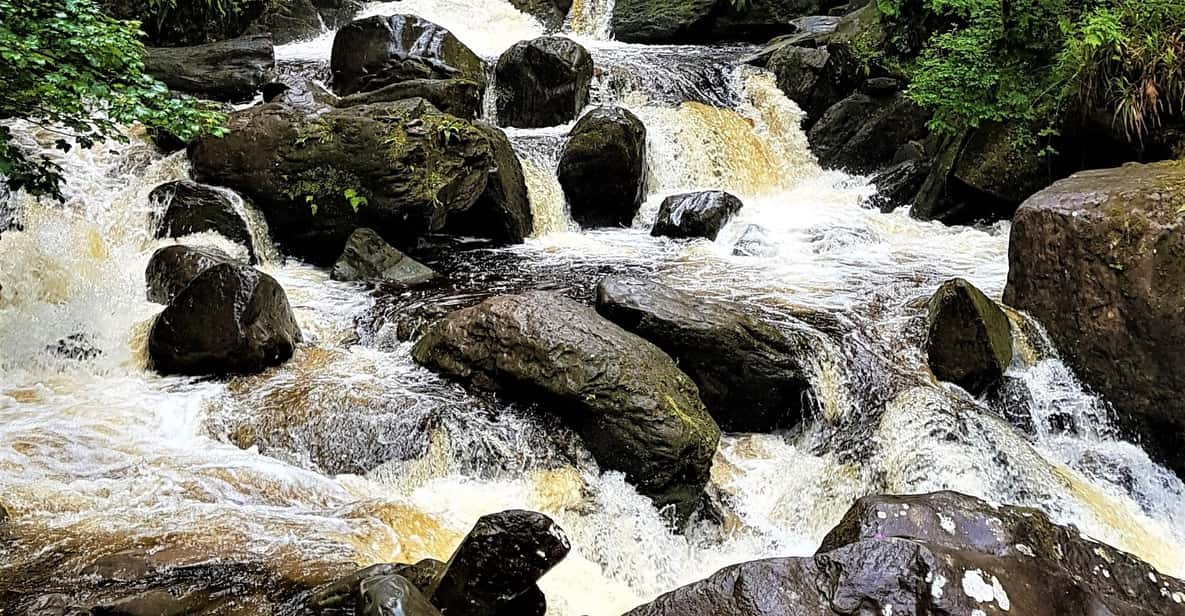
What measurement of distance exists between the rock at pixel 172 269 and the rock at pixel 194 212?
3.56 feet

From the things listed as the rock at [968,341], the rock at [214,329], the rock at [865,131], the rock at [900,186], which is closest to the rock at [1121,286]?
the rock at [968,341]

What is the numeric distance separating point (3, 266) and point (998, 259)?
31.2 feet

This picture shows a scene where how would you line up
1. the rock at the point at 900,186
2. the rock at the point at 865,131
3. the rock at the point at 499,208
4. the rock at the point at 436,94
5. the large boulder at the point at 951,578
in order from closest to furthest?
the large boulder at the point at 951,578 < the rock at the point at 499,208 < the rock at the point at 436,94 < the rock at the point at 900,186 < the rock at the point at 865,131

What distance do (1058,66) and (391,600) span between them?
930 centimetres

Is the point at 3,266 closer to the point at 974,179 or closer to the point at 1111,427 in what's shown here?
the point at 1111,427

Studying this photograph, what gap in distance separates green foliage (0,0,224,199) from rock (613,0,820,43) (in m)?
13.9

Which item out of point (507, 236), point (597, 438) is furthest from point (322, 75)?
point (597, 438)

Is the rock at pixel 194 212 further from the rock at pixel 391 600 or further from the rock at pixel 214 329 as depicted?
the rock at pixel 391 600

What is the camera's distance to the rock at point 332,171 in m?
8.58

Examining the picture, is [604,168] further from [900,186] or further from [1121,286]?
[1121,286]

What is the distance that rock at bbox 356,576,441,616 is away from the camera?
102 inches

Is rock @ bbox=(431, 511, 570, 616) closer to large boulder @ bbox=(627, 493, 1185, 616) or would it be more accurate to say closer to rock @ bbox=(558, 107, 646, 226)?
large boulder @ bbox=(627, 493, 1185, 616)

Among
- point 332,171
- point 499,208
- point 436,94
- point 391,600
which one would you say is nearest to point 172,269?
point 332,171

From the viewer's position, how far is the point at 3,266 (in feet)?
22.3
